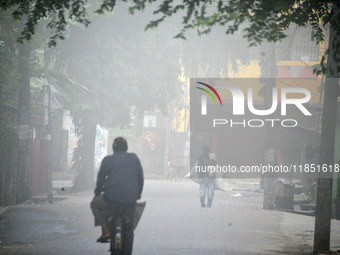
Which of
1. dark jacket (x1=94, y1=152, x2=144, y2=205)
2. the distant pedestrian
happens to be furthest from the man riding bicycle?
the distant pedestrian

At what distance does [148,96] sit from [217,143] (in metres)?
11.5

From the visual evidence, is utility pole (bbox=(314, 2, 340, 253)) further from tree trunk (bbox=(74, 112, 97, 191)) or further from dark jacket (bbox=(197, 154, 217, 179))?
tree trunk (bbox=(74, 112, 97, 191))

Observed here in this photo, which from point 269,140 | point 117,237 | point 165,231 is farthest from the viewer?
point 269,140

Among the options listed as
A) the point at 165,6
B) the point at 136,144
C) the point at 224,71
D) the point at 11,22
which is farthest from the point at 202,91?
the point at 165,6

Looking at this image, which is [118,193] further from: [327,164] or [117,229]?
[327,164]

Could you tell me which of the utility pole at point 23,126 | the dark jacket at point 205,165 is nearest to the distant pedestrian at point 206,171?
the dark jacket at point 205,165

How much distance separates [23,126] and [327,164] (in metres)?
9.70

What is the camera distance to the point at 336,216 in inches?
500

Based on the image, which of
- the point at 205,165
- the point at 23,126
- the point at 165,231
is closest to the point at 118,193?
the point at 165,231

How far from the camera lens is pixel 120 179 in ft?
20.3

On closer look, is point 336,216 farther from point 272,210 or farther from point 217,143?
point 217,143

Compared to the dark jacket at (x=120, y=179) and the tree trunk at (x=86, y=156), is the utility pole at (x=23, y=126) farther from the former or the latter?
the dark jacket at (x=120, y=179)

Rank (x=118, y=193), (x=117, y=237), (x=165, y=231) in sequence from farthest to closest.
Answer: (x=165, y=231)
(x=118, y=193)
(x=117, y=237)

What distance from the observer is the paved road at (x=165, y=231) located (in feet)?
27.5
